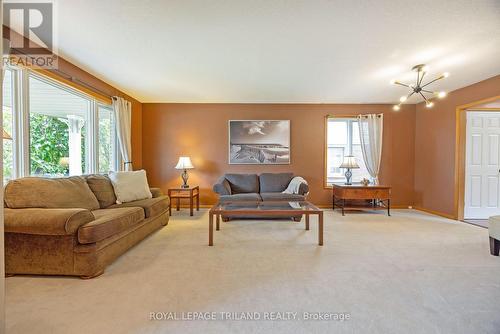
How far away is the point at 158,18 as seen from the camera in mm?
2266

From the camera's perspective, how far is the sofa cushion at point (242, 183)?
489 cm

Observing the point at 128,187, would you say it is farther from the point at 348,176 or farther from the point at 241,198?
the point at 348,176

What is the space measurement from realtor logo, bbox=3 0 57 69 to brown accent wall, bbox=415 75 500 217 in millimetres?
5969

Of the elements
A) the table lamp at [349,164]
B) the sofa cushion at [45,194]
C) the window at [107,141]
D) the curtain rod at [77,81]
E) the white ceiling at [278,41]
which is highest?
the white ceiling at [278,41]

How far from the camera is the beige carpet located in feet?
5.02

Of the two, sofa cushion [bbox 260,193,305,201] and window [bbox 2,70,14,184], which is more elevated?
window [bbox 2,70,14,184]

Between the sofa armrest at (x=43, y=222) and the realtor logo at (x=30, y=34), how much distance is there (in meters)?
1.74

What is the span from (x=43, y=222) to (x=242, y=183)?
10.9 ft

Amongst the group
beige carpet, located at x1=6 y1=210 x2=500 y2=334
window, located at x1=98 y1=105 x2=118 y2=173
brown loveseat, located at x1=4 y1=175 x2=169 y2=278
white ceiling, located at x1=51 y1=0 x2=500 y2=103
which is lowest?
beige carpet, located at x1=6 y1=210 x2=500 y2=334

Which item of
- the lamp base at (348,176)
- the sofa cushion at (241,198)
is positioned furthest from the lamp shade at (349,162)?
the sofa cushion at (241,198)

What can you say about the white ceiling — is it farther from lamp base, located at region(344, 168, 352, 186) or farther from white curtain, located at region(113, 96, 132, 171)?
lamp base, located at region(344, 168, 352, 186)

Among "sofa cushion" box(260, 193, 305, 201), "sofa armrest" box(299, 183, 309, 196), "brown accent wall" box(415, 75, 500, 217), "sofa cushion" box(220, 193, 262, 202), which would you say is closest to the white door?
"brown accent wall" box(415, 75, 500, 217)

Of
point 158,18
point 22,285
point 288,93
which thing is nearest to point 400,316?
point 22,285

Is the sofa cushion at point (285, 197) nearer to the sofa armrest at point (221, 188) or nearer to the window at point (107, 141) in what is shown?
the sofa armrest at point (221, 188)
